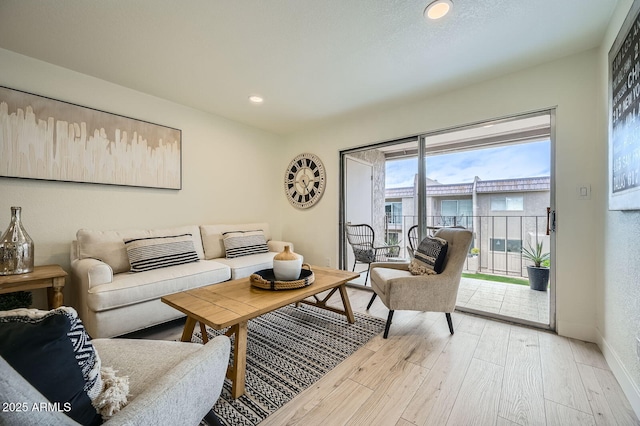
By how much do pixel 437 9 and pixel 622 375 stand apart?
8.21ft

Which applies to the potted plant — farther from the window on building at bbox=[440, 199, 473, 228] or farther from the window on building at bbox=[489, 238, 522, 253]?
the window on building at bbox=[440, 199, 473, 228]

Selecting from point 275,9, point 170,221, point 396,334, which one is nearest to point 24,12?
point 275,9

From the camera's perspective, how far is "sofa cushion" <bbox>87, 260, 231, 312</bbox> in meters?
1.95

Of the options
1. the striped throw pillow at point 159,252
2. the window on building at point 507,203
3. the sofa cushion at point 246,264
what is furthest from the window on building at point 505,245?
the striped throw pillow at point 159,252

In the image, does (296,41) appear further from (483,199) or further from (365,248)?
(483,199)

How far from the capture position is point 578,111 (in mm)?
2180

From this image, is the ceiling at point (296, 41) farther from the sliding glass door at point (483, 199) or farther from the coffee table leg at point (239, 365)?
the coffee table leg at point (239, 365)

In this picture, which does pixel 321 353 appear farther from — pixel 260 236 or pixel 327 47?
pixel 327 47

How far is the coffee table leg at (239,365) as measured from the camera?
1.46m

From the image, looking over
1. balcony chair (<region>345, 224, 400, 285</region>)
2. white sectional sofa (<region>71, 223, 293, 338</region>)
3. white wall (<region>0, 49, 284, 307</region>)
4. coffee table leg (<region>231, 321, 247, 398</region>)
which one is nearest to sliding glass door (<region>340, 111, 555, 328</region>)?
balcony chair (<region>345, 224, 400, 285</region>)

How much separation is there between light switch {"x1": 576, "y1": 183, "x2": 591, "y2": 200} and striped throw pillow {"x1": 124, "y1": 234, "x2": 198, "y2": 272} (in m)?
3.60

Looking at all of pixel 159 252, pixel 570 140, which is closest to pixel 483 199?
pixel 570 140

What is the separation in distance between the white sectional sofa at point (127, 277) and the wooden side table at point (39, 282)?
5.1 inches

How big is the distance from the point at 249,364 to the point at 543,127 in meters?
3.69
